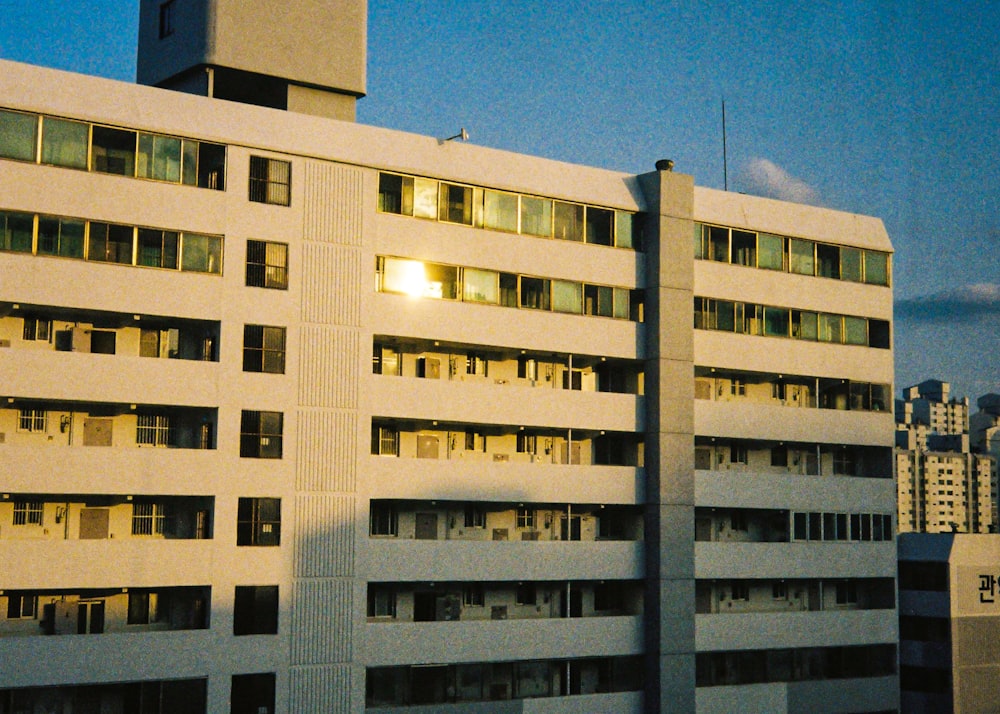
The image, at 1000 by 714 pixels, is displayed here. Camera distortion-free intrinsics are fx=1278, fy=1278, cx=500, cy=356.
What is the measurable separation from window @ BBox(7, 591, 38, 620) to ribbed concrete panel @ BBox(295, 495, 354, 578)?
343 inches

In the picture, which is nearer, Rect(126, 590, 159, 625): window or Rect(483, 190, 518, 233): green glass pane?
Rect(126, 590, 159, 625): window

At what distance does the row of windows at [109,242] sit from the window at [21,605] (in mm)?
11153

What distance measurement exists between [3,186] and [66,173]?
204 centimetres

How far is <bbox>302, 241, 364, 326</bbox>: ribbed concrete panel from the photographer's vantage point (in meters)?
46.2

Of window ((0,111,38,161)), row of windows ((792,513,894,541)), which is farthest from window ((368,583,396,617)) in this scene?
row of windows ((792,513,894,541))

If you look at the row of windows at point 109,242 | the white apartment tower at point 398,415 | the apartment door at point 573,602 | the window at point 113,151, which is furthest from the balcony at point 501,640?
the window at point 113,151

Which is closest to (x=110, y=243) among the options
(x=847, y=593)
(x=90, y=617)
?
(x=90, y=617)

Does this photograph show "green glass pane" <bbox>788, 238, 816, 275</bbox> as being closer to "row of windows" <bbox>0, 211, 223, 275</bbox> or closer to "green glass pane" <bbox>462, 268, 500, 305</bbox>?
"green glass pane" <bbox>462, 268, 500, 305</bbox>

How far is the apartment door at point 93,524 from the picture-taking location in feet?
141

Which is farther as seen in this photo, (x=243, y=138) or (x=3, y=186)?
(x=243, y=138)

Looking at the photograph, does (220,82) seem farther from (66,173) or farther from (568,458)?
(568,458)

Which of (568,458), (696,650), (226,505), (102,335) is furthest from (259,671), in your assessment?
(696,650)

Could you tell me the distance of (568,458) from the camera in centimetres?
5400

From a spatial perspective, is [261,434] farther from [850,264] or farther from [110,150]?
[850,264]
